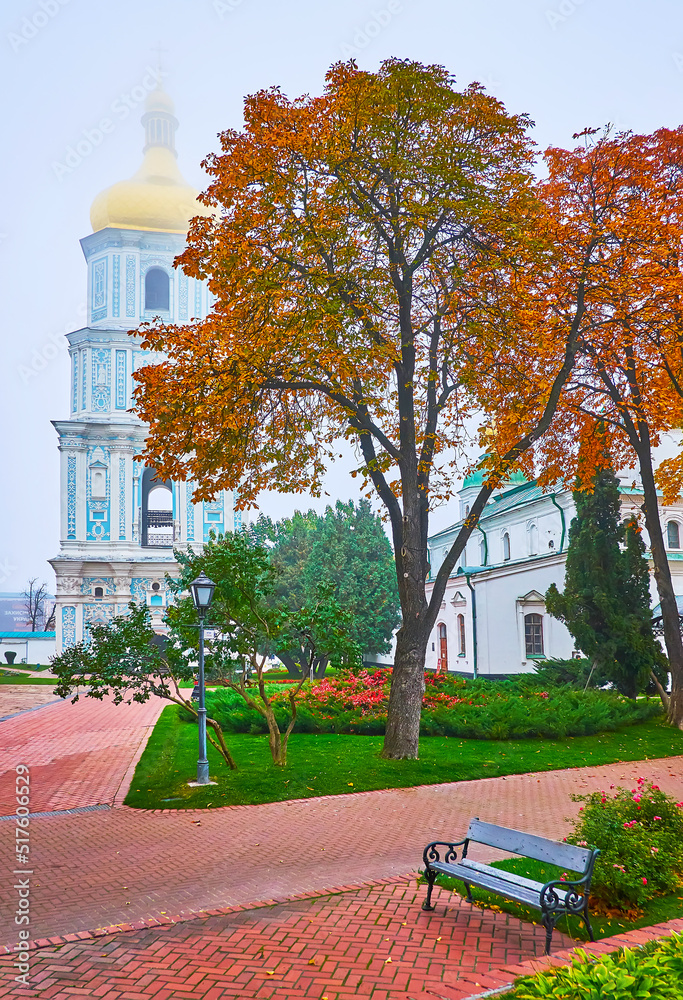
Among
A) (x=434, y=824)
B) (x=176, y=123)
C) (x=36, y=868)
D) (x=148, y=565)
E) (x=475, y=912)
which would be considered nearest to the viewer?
(x=475, y=912)

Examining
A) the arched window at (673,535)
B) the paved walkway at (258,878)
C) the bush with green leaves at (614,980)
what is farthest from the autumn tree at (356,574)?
the bush with green leaves at (614,980)

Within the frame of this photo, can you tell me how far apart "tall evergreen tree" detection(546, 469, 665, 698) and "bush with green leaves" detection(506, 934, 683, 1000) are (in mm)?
15951

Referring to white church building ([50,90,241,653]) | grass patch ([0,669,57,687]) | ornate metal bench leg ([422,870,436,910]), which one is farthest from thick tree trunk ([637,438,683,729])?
white church building ([50,90,241,653])

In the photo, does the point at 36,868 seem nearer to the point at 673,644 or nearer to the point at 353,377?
the point at 353,377

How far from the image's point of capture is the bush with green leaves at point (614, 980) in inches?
167

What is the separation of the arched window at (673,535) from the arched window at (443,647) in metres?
12.3

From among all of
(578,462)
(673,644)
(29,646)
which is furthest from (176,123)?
(673,644)

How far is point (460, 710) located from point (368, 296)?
937 cm

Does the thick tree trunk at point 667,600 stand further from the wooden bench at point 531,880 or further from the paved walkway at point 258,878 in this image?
the wooden bench at point 531,880

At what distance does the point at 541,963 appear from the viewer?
5.35 m

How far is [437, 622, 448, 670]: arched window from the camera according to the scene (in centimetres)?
3541

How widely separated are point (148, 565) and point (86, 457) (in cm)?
749

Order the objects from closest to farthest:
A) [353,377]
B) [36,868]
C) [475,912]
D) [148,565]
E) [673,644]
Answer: [475,912] → [36,868] → [353,377] → [673,644] → [148,565]

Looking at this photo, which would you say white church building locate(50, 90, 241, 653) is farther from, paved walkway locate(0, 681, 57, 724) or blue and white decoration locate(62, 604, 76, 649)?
paved walkway locate(0, 681, 57, 724)
